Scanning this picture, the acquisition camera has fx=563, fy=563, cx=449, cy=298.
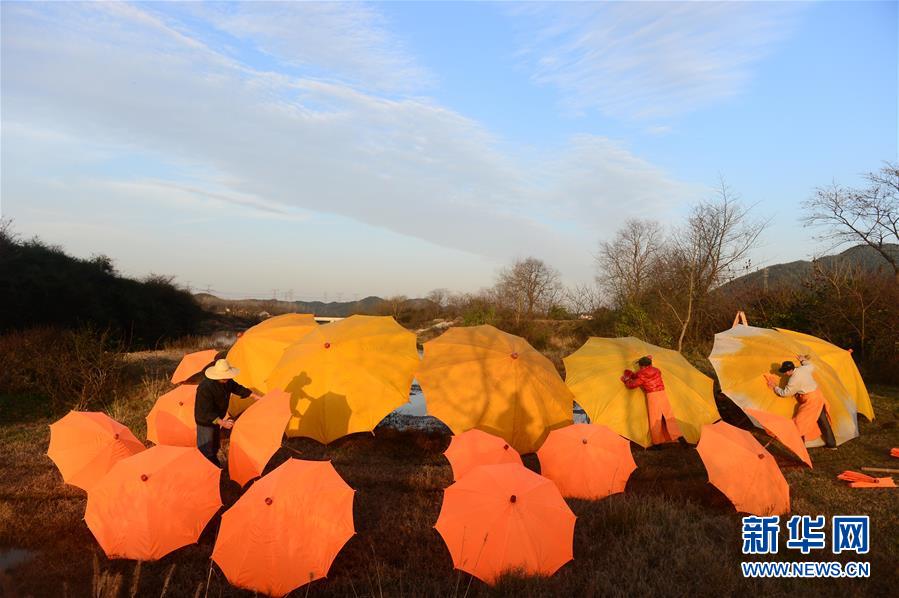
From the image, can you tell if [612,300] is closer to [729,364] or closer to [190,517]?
[729,364]

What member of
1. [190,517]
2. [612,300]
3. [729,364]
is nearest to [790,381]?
[729,364]

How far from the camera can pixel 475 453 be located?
297 inches

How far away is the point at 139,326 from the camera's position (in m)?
39.0

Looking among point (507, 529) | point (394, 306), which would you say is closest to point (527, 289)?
point (394, 306)

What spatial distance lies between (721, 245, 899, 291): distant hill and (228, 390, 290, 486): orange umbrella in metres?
21.8

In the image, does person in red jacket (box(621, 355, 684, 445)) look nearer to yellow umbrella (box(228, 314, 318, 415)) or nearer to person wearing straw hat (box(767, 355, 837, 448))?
person wearing straw hat (box(767, 355, 837, 448))

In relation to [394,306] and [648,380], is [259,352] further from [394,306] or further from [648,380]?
[394,306]

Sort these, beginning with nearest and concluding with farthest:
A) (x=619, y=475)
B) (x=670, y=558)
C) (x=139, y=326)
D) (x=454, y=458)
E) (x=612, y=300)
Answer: (x=670, y=558)
(x=454, y=458)
(x=619, y=475)
(x=612, y=300)
(x=139, y=326)

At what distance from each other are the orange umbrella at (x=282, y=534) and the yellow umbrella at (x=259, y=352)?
5700mm

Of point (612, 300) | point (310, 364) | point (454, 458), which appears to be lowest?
point (454, 458)

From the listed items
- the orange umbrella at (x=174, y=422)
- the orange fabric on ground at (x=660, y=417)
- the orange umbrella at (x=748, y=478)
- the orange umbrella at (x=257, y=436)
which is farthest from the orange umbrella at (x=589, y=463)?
the orange umbrella at (x=174, y=422)

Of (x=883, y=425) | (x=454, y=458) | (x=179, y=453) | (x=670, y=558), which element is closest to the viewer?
(x=670, y=558)

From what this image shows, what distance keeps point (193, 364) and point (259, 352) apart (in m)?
1.69

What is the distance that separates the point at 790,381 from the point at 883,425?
14.9 ft
